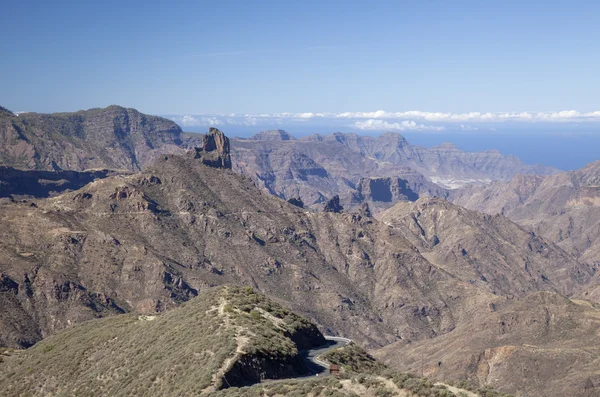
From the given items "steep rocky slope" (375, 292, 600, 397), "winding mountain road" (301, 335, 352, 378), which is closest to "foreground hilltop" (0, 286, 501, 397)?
"winding mountain road" (301, 335, 352, 378)

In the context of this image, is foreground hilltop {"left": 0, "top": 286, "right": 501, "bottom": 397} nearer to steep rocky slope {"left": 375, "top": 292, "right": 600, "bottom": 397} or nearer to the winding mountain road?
the winding mountain road

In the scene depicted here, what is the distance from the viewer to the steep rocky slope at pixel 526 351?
132 metres

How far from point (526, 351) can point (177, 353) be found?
98.8 metres

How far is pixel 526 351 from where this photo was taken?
14500 cm

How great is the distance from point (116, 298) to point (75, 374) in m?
111

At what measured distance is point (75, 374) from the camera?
80.4 metres

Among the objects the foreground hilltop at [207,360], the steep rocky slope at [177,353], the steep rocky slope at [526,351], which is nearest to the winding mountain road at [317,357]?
the foreground hilltop at [207,360]

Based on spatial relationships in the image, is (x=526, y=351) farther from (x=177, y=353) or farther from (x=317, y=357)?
(x=177, y=353)

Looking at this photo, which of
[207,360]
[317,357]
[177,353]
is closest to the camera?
[207,360]

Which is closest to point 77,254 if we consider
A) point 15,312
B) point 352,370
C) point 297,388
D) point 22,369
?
point 15,312

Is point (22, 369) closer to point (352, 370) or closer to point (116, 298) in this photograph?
point (352, 370)

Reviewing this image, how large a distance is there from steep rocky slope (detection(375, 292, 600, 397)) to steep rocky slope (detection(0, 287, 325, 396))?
6780cm

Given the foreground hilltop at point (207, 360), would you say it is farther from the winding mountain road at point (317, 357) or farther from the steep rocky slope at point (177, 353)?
the winding mountain road at point (317, 357)

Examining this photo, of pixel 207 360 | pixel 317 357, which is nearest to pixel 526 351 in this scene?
pixel 317 357
